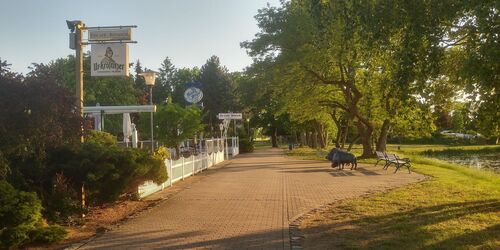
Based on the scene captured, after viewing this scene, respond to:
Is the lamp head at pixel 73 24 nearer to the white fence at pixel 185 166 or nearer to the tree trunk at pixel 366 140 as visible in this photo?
the white fence at pixel 185 166

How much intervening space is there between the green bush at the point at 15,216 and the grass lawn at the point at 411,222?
13.3ft

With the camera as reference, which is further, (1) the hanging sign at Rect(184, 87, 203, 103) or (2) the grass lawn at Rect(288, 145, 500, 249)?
(1) the hanging sign at Rect(184, 87, 203, 103)

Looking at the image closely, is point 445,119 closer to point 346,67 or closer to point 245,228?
point 346,67

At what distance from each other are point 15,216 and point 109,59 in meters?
5.48

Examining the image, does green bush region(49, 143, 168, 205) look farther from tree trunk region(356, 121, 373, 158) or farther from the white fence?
tree trunk region(356, 121, 373, 158)

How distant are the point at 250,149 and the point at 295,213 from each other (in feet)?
149

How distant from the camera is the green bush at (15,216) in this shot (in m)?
7.41

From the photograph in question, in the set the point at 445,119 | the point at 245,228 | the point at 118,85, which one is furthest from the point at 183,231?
the point at 445,119

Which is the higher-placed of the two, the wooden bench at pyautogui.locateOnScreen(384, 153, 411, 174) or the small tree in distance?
the small tree in distance

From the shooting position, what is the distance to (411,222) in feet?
33.2

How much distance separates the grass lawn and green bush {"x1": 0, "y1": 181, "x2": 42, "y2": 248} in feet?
13.3

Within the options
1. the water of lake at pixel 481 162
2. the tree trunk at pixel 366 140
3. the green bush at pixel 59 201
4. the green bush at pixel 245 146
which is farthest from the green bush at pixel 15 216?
the green bush at pixel 245 146

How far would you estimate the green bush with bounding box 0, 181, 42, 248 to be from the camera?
24.3 feet

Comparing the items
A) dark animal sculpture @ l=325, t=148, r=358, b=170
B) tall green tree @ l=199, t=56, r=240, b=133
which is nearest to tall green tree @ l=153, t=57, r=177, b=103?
tall green tree @ l=199, t=56, r=240, b=133
